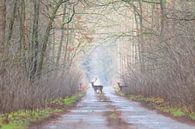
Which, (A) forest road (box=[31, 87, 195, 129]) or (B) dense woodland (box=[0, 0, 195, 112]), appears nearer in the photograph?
(A) forest road (box=[31, 87, 195, 129])

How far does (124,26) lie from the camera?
6081cm

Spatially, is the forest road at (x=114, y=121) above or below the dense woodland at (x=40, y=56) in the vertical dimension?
below

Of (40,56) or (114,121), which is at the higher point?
(40,56)

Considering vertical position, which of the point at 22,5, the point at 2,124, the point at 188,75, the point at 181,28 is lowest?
the point at 2,124

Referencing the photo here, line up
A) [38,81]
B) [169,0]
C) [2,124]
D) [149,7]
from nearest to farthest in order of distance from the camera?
[2,124]
[38,81]
[169,0]
[149,7]

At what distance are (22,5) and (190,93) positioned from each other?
930cm

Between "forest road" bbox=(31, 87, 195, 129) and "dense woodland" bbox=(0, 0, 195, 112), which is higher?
"dense woodland" bbox=(0, 0, 195, 112)

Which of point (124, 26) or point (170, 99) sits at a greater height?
point (124, 26)

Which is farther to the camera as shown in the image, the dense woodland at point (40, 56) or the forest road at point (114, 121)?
the dense woodland at point (40, 56)

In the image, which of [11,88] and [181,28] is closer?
[11,88]

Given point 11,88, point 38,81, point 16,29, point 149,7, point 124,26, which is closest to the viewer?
point 11,88

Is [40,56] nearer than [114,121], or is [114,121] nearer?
[114,121]

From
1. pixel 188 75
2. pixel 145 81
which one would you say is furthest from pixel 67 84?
pixel 188 75

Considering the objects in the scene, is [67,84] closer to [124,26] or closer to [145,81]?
[145,81]
